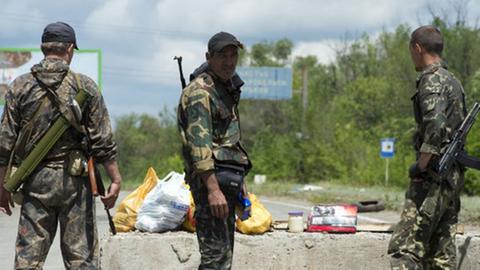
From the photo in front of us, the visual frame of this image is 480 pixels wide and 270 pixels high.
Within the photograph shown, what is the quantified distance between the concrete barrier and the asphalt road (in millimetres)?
402

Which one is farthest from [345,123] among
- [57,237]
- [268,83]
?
[57,237]

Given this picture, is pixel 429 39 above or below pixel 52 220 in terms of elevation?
above

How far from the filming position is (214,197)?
502 centimetres

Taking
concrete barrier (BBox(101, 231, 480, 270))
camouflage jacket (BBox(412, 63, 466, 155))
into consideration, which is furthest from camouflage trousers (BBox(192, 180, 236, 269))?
concrete barrier (BBox(101, 231, 480, 270))

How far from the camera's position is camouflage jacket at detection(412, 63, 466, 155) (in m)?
5.65

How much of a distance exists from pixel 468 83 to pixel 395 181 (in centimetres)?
841

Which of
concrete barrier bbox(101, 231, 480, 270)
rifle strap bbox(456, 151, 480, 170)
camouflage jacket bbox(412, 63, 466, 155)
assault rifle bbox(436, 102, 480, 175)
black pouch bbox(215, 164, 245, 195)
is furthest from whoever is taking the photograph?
concrete barrier bbox(101, 231, 480, 270)

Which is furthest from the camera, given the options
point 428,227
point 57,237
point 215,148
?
point 57,237

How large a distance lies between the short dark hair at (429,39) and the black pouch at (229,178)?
64.8 inches

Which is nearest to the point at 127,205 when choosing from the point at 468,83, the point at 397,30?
the point at 468,83

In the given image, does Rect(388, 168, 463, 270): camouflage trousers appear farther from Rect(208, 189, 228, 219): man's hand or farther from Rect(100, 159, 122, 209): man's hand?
Rect(100, 159, 122, 209): man's hand

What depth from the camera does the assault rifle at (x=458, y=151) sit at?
575 cm

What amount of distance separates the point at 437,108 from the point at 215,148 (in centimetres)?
158

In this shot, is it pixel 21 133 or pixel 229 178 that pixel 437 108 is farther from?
pixel 21 133
